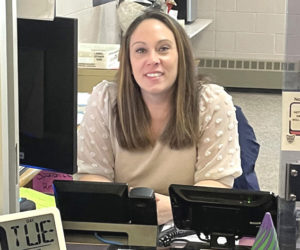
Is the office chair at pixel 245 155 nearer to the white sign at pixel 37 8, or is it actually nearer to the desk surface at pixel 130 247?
the desk surface at pixel 130 247

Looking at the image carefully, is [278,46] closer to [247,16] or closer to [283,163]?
[247,16]

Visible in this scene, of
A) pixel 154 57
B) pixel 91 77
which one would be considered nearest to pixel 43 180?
pixel 154 57

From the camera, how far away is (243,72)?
262 inches

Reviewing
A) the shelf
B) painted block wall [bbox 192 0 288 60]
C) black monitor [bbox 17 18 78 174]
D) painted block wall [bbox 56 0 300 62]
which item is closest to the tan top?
black monitor [bbox 17 18 78 174]

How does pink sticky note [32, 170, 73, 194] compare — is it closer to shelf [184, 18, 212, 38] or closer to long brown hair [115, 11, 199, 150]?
long brown hair [115, 11, 199, 150]

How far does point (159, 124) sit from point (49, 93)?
71cm

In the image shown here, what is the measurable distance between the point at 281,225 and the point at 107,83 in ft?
3.79

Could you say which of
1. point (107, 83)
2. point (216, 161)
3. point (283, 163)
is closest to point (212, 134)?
point (216, 161)

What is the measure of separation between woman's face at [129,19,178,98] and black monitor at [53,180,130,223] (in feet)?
2.91

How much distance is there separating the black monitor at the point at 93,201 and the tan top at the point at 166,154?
33.0 inches

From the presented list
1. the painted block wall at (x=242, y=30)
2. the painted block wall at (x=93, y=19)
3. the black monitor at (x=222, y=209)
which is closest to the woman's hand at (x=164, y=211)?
the black monitor at (x=222, y=209)

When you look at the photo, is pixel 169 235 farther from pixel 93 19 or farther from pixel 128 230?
pixel 93 19

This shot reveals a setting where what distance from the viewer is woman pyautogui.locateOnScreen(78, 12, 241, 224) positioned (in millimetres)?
2160

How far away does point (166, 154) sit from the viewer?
217 centimetres
